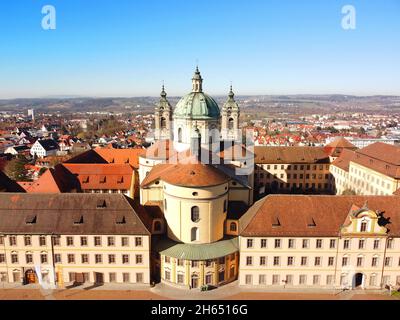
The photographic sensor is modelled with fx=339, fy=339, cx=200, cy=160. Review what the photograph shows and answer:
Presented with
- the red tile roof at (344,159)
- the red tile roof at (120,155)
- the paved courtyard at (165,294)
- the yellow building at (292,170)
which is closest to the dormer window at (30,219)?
the paved courtyard at (165,294)

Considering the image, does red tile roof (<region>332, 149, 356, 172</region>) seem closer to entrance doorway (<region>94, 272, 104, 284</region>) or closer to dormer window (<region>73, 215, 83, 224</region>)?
entrance doorway (<region>94, 272, 104, 284</region>)

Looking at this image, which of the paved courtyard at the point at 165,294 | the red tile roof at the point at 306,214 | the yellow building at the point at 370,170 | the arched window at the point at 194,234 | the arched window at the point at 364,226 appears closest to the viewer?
the paved courtyard at the point at 165,294

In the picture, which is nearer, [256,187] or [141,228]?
[141,228]

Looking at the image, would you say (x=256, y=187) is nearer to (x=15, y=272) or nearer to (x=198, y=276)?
(x=198, y=276)

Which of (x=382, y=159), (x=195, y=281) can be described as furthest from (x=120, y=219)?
(x=382, y=159)

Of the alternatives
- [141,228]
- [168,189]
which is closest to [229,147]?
[168,189]

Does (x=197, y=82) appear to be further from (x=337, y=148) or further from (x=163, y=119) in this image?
(x=337, y=148)

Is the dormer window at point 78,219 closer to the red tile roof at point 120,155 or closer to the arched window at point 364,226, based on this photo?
the arched window at point 364,226
